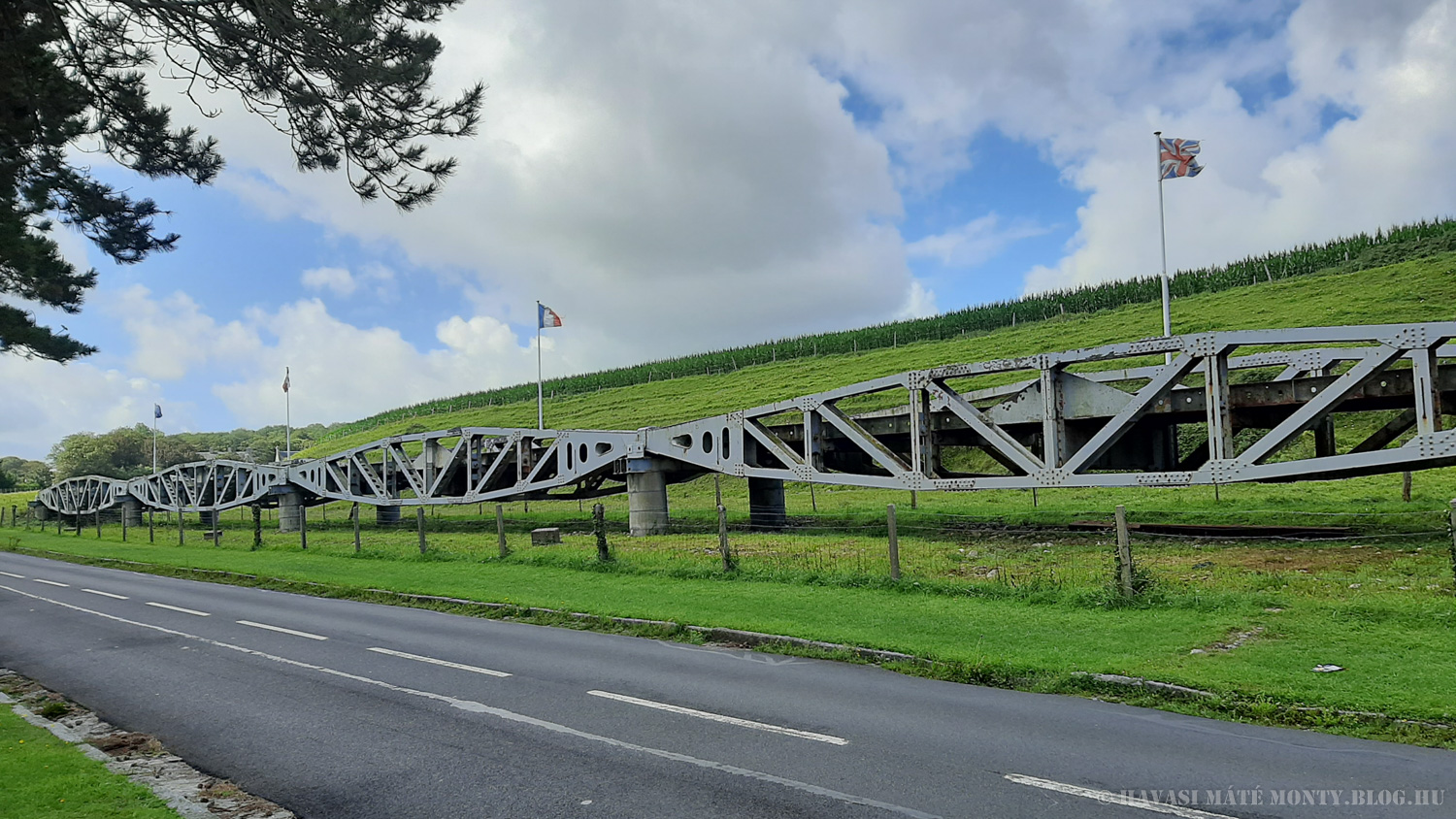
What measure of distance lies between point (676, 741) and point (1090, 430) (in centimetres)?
1299

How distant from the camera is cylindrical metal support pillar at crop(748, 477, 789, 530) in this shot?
24677mm

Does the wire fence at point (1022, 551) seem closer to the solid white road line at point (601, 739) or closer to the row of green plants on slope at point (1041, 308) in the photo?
the solid white road line at point (601, 739)

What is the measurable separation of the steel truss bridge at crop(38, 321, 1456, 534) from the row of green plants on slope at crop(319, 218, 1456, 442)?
2741 cm

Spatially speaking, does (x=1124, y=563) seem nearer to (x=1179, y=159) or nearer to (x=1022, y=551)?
(x=1022, y=551)

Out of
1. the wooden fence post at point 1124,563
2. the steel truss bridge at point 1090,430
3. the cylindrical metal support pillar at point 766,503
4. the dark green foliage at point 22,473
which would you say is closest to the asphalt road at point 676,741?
the wooden fence post at point 1124,563

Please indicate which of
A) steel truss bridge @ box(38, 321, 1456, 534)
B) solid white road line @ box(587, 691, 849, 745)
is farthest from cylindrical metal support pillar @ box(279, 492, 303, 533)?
solid white road line @ box(587, 691, 849, 745)

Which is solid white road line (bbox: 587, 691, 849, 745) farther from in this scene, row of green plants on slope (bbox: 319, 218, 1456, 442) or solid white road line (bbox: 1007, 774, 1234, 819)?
row of green plants on slope (bbox: 319, 218, 1456, 442)

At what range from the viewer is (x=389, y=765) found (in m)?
6.81

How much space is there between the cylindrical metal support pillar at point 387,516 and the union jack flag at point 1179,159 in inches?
1325

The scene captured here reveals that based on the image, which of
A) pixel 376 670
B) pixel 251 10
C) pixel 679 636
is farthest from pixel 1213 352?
pixel 251 10

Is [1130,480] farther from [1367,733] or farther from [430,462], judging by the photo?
[430,462]

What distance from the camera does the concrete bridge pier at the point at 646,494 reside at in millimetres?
24781

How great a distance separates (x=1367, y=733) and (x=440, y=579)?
16.4 m

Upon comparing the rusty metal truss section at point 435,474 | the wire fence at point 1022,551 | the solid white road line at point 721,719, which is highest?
the rusty metal truss section at point 435,474
